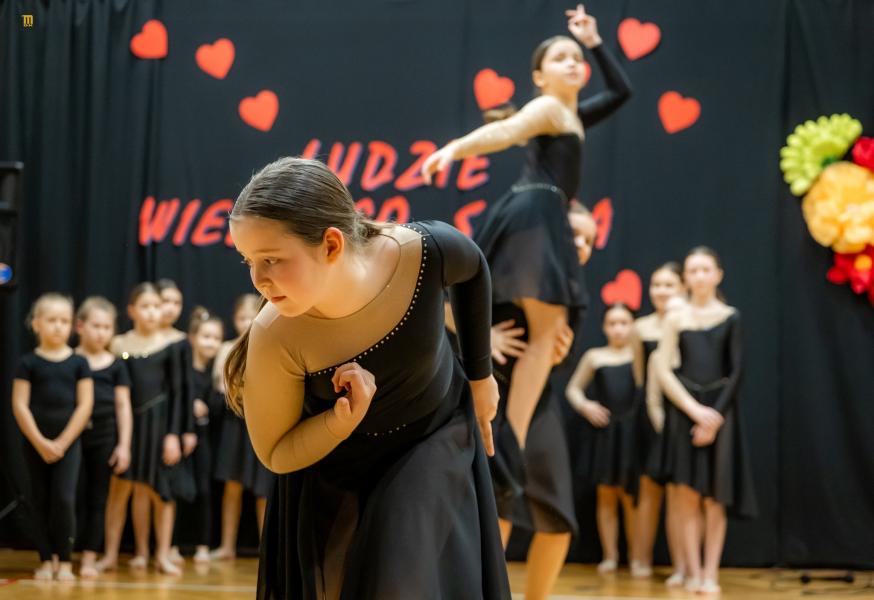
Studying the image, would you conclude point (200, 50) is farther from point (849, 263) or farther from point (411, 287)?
point (411, 287)

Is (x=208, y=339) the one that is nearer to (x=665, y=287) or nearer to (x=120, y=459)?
(x=120, y=459)

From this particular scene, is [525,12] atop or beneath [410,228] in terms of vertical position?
atop

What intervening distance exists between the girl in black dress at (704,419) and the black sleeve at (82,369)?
309 centimetres

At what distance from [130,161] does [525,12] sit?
280 cm

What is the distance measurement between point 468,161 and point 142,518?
9.72 ft

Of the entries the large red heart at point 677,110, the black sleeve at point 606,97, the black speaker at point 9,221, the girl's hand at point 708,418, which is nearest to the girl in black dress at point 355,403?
the black sleeve at point 606,97

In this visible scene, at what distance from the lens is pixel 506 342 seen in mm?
3814

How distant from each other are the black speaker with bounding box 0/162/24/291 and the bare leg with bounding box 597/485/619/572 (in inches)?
145

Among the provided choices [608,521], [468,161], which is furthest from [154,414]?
[608,521]

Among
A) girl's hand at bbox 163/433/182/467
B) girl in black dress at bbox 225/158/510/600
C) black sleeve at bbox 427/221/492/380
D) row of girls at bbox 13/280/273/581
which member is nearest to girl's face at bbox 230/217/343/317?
girl in black dress at bbox 225/158/510/600

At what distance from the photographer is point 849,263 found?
22.0ft

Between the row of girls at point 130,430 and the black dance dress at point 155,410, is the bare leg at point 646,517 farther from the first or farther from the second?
the black dance dress at point 155,410

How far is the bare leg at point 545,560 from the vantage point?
12.9 ft

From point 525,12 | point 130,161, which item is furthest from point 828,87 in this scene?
point 130,161
